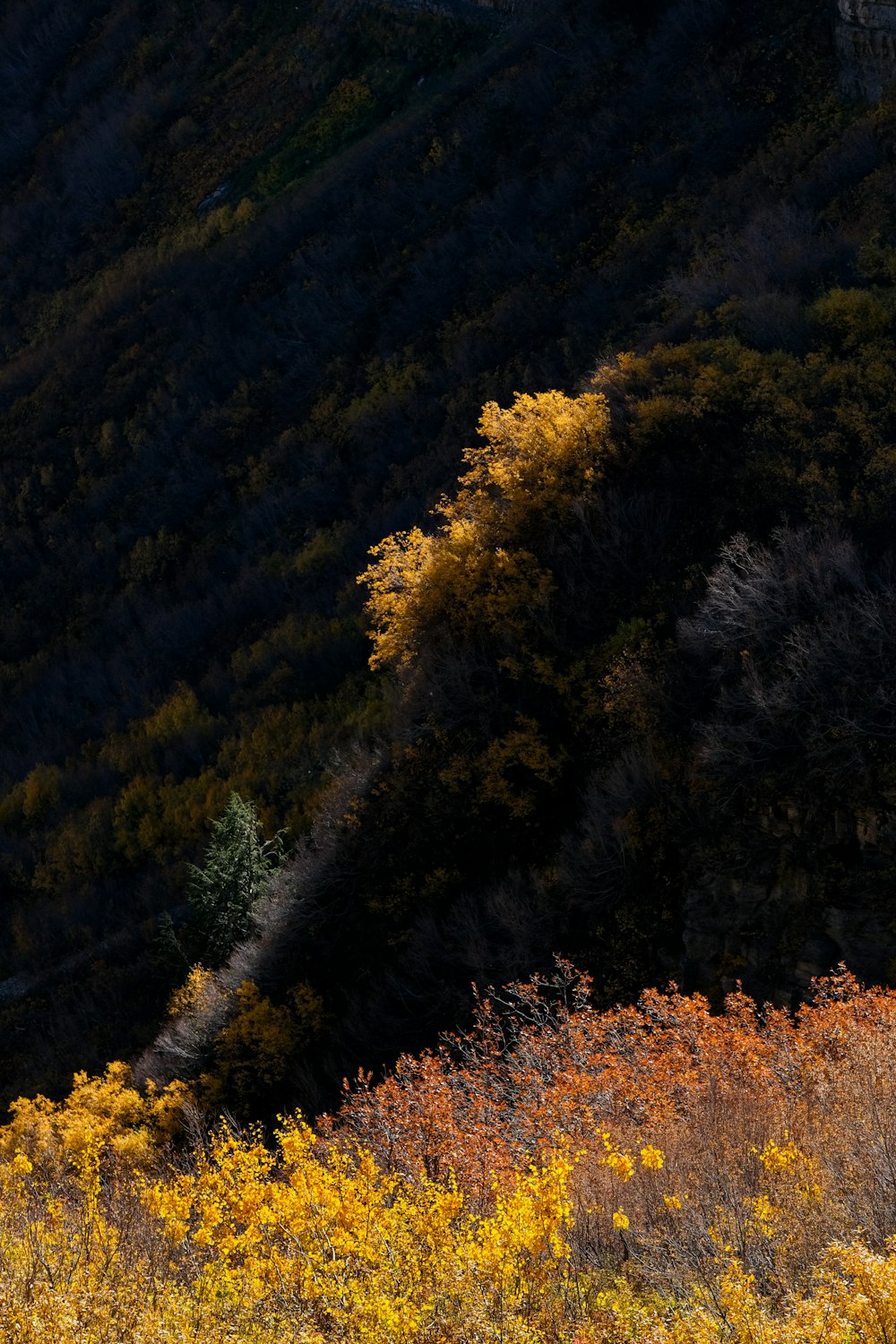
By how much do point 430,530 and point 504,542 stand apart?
12.0 metres

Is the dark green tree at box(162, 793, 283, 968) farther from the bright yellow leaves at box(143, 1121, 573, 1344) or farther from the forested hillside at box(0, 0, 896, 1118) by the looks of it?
the bright yellow leaves at box(143, 1121, 573, 1344)

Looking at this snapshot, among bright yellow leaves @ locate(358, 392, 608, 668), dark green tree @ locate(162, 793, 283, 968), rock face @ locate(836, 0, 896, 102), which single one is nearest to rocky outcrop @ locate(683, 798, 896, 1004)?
bright yellow leaves @ locate(358, 392, 608, 668)

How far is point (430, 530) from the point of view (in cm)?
3388

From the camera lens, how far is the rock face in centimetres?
3031

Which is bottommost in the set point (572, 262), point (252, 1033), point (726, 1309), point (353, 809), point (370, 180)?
point (252, 1033)

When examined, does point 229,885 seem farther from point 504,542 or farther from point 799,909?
point 799,909

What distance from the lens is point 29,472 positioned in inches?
1949

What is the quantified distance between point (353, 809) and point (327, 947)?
253 cm

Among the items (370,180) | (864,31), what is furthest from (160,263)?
(864,31)

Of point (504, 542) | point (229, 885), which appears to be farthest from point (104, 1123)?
point (504, 542)

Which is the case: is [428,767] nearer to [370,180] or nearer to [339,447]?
[339,447]

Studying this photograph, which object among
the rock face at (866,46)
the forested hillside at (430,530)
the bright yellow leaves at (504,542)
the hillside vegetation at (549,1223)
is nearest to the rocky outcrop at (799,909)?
the forested hillside at (430,530)

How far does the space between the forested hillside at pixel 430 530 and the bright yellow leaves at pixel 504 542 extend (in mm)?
83

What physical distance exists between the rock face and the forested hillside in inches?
43.2
